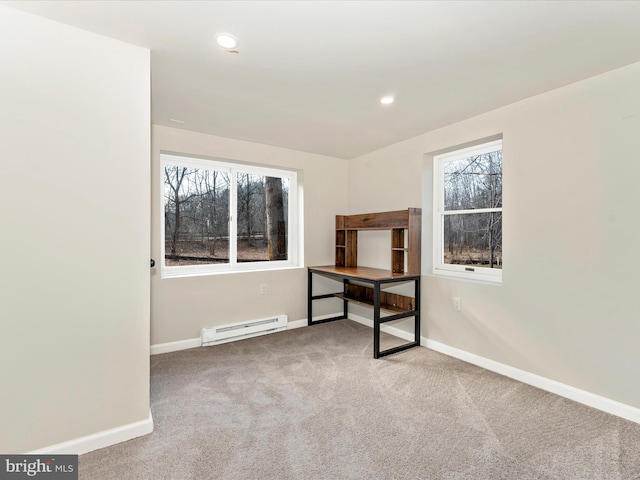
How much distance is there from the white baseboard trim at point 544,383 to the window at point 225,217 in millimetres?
2086

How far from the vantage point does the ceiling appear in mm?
1549

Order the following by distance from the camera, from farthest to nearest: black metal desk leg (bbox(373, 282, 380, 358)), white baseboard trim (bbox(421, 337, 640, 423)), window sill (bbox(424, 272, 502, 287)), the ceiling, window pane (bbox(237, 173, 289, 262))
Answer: window pane (bbox(237, 173, 289, 262)) < black metal desk leg (bbox(373, 282, 380, 358)) < window sill (bbox(424, 272, 502, 287)) < white baseboard trim (bbox(421, 337, 640, 423)) < the ceiling

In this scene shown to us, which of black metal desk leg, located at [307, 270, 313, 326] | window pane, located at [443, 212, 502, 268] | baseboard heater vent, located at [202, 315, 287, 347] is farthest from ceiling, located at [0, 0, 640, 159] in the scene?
baseboard heater vent, located at [202, 315, 287, 347]

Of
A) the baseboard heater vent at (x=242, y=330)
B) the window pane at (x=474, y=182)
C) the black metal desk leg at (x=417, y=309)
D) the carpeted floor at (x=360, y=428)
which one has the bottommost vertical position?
the carpeted floor at (x=360, y=428)

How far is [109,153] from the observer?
179 cm

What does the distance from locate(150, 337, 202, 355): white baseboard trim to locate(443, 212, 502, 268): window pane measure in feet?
9.32

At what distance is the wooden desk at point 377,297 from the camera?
304 centimetres

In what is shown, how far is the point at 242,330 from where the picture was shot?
11.6 feet

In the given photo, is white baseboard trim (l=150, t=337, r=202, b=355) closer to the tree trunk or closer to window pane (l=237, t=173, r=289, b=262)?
window pane (l=237, t=173, r=289, b=262)

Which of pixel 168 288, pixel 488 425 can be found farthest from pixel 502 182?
pixel 168 288

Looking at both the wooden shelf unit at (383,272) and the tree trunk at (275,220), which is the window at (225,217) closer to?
the tree trunk at (275,220)

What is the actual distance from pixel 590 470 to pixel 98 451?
260cm

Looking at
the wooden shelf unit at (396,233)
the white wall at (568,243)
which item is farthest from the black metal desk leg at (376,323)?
the white wall at (568,243)

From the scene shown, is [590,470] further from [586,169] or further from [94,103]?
[94,103]
